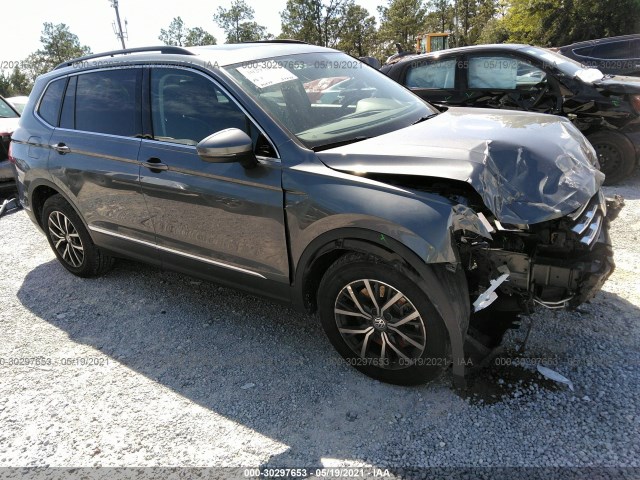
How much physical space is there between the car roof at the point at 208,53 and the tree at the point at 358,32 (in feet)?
116

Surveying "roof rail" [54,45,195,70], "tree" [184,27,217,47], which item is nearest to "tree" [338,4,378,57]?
"tree" [184,27,217,47]

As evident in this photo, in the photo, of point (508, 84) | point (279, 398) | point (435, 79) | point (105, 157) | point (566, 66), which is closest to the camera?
point (279, 398)

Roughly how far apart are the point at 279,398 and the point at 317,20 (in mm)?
38118

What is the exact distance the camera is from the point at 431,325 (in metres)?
2.43

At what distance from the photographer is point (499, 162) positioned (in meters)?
2.51

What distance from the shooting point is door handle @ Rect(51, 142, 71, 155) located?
153 inches

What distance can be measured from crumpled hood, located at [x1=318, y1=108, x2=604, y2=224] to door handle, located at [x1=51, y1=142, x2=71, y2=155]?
2.42m

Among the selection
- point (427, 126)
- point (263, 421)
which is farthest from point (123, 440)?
point (427, 126)

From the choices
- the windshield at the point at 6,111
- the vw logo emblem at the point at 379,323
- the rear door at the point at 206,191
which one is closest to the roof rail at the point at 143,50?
the rear door at the point at 206,191

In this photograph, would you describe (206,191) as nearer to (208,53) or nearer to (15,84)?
(208,53)

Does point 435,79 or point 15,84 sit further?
point 15,84

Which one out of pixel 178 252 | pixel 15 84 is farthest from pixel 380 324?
pixel 15 84

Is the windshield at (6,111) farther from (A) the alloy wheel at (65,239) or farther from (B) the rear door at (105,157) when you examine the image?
(B) the rear door at (105,157)

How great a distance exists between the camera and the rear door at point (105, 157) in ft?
11.4
